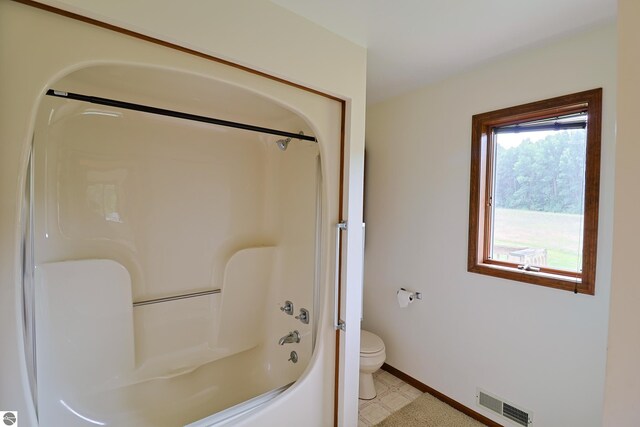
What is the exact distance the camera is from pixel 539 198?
5.98ft

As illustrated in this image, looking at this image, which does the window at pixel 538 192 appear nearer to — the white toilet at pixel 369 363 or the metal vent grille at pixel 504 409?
the metal vent grille at pixel 504 409

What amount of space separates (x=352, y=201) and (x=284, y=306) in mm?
1039

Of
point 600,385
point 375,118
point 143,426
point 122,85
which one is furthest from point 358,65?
point 143,426

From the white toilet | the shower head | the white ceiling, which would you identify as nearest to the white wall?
the white ceiling

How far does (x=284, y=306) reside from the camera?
2.17 metres

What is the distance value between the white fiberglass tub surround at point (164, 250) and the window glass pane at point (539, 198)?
1320 mm

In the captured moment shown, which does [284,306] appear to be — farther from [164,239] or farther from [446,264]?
[446,264]

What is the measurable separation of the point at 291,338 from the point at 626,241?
1.91m

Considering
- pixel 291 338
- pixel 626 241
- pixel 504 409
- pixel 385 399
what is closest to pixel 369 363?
pixel 385 399

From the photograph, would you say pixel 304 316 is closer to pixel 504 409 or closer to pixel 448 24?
pixel 504 409

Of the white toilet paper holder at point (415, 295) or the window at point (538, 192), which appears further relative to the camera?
the white toilet paper holder at point (415, 295)

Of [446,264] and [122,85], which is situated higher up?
[122,85]
